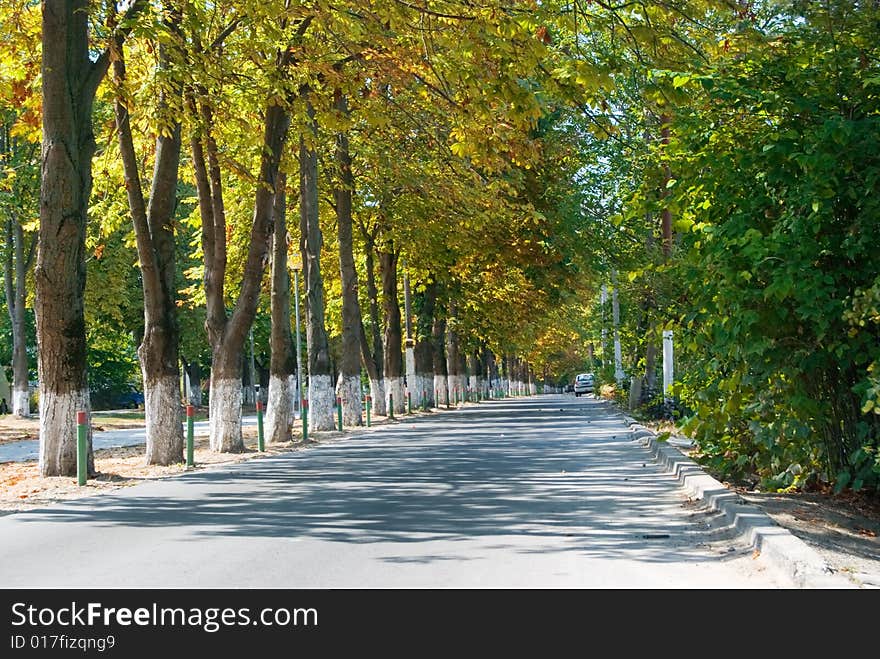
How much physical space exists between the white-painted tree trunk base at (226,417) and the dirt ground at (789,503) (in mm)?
291

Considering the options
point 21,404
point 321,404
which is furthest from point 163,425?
point 21,404

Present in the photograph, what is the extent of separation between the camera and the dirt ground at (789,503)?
933 centimetres

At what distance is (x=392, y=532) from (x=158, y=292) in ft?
37.9

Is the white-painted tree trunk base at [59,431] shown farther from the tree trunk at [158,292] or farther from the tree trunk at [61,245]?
the tree trunk at [158,292]

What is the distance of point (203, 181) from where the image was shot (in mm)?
24344

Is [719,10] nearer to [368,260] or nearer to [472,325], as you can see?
[368,260]

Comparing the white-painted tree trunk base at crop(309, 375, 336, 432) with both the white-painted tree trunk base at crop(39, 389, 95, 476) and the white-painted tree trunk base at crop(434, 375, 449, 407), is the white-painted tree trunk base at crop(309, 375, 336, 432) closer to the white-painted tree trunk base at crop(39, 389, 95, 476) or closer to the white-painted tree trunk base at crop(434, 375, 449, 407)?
the white-painted tree trunk base at crop(39, 389, 95, 476)

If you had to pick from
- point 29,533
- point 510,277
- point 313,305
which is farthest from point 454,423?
point 29,533

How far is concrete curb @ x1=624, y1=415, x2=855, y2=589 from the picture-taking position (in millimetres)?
7885

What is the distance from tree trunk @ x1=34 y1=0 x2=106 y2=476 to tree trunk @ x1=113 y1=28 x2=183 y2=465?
3.45m

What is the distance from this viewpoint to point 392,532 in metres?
11.1

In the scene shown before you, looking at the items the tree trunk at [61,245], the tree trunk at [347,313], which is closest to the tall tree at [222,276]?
the tree trunk at [61,245]

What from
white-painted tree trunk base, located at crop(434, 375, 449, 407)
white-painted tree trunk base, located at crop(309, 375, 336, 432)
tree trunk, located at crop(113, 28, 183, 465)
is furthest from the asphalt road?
white-painted tree trunk base, located at crop(434, 375, 449, 407)

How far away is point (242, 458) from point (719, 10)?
12.7 m
